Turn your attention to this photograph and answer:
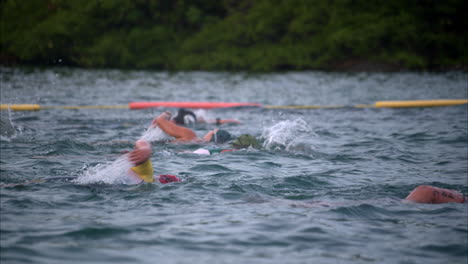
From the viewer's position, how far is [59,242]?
4.30 m

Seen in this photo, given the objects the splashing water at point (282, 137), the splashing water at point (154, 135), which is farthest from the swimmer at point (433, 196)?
the splashing water at point (154, 135)

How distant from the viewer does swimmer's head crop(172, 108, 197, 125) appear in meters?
11.0

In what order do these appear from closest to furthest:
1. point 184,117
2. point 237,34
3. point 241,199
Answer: point 241,199 < point 184,117 < point 237,34

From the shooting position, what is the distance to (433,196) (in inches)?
219

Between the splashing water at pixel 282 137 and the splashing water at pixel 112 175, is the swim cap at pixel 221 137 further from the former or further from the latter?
the splashing water at pixel 112 175

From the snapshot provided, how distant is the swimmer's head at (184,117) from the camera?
10951 millimetres

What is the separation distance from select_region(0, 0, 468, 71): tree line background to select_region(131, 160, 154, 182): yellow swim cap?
31.9 metres

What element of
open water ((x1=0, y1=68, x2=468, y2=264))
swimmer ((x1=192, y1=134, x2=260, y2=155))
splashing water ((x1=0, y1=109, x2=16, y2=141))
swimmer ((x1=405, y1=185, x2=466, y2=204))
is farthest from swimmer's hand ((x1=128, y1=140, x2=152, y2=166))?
splashing water ((x1=0, y1=109, x2=16, y2=141))

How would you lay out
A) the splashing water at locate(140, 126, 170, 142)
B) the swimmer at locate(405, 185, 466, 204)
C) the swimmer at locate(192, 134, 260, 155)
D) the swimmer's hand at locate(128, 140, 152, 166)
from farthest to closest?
the splashing water at locate(140, 126, 170, 142) → the swimmer at locate(192, 134, 260, 155) → the swimmer's hand at locate(128, 140, 152, 166) → the swimmer at locate(405, 185, 466, 204)

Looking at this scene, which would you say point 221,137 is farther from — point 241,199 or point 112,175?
point 241,199

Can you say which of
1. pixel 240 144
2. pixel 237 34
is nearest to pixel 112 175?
pixel 240 144

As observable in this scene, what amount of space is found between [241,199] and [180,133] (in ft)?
13.1

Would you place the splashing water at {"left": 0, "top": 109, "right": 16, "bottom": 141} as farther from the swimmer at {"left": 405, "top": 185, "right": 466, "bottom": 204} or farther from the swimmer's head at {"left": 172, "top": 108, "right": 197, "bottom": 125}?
the swimmer at {"left": 405, "top": 185, "right": 466, "bottom": 204}

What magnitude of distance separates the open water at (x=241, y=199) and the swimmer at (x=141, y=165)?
0.36 ft
